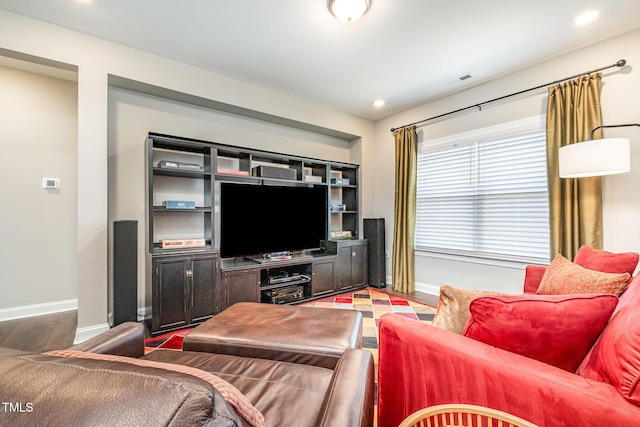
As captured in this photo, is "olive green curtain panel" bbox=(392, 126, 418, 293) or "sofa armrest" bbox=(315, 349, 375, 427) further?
"olive green curtain panel" bbox=(392, 126, 418, 293)

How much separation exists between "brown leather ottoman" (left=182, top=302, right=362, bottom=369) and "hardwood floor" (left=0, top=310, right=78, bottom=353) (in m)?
1.72

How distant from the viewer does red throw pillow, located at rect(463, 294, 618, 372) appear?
860 millimetres

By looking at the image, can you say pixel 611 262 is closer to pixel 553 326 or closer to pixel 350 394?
pixel 553 326

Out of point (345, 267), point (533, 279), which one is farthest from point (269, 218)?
point (533, 279)

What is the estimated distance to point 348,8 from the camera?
6.30 ft

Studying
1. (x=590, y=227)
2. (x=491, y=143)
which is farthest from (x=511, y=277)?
(x=491, y=143)

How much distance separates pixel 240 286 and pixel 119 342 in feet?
5.59

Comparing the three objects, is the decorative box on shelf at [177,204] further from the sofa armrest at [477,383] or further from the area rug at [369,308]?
the sofa armrest at [477,383]

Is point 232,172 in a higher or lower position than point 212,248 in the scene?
higher

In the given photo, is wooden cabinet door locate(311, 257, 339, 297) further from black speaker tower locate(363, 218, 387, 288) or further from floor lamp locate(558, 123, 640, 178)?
floor lamp locate(558, 123, 640, 178)

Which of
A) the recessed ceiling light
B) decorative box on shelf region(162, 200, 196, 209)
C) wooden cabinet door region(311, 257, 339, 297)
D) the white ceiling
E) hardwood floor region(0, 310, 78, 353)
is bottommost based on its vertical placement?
hardwood floor region(0, 310, 78, 353)

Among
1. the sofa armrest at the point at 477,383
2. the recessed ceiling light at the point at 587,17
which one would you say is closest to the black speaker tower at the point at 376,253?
the recessed ceiling light at the point at 587,17

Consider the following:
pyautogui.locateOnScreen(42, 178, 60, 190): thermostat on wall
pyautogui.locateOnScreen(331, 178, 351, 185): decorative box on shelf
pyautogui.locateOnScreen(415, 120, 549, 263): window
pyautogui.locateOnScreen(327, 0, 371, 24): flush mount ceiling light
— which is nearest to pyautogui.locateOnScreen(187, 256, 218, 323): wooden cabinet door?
pyautogui.locateOnScreen(42, 178, 60, 190): thermostat on wall

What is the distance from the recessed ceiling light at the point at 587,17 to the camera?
2.06 m
